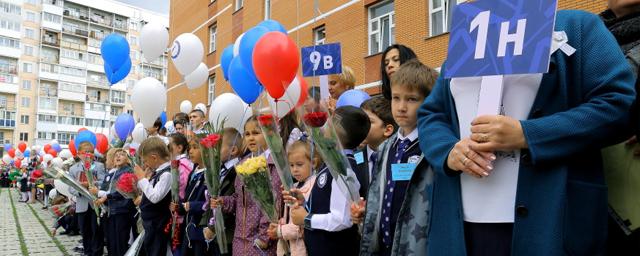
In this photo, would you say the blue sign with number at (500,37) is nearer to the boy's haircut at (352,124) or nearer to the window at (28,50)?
the boy's haircut at (352,124)

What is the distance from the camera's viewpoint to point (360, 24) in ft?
43.7

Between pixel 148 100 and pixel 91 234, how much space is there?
2.64 m

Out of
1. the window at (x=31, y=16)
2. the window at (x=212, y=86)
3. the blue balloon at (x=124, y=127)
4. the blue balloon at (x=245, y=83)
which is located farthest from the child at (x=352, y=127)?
the window at (x=31, y=16)

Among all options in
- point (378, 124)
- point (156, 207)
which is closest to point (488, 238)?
point (378, 124)

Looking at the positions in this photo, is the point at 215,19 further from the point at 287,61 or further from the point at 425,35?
the point at 287,61

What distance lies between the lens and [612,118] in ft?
4.39

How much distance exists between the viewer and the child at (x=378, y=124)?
2896mm

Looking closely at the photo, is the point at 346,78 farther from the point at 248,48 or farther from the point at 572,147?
the point at 572,147

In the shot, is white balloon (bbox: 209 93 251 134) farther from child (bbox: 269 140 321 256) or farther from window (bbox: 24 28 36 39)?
window (bbox: 24 28 36 39)

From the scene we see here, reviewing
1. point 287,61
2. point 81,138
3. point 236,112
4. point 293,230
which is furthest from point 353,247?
point 81,138

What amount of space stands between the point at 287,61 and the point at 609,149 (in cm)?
194

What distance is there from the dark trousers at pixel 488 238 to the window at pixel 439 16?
9.87 metres

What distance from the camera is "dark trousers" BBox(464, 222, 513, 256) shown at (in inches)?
55.9

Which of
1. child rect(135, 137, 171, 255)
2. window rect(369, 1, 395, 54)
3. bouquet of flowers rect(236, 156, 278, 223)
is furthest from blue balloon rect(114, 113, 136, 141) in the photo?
window rect(369, 1, 395, 54)
